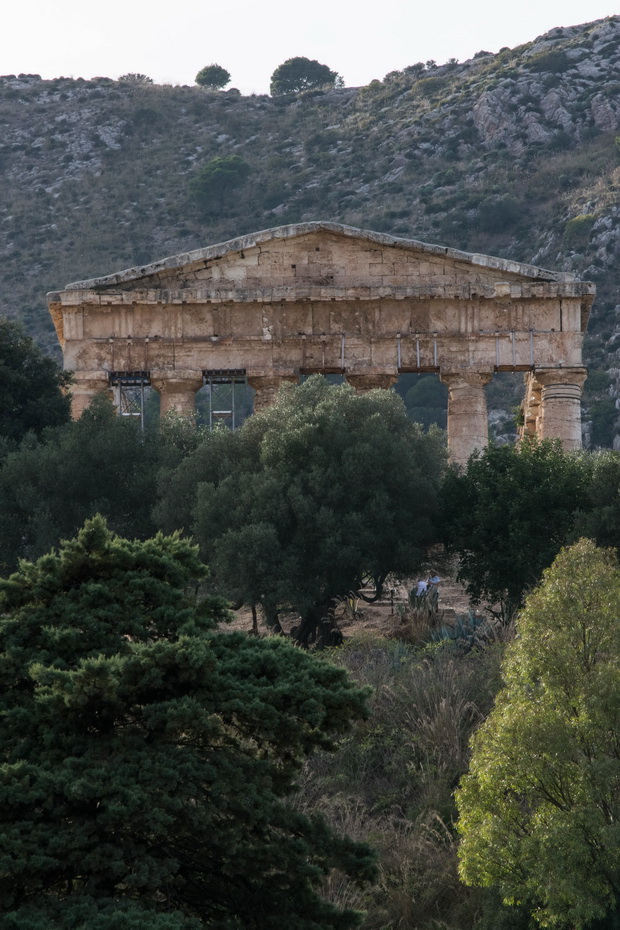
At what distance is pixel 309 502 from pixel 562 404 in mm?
9980

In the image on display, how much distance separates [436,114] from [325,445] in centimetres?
5278

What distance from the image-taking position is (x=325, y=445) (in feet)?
80.4

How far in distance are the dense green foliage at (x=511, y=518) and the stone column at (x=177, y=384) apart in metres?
8.61

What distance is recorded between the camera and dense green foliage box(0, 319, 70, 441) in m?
27.8

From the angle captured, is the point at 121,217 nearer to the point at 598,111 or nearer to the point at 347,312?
the point at 598,111

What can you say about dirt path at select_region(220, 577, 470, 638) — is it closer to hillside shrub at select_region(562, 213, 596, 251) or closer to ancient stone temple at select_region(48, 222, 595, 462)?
ancient stone temple at select_region(48, 222, 595, 462)

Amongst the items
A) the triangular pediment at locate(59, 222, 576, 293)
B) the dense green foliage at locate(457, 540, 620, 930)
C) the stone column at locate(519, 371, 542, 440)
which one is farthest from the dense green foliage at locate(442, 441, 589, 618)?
the dense green foliage at locate(457, 540, 620, 930)

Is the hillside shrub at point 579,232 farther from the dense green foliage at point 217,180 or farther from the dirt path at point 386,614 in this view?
the dirt path at point 386,614

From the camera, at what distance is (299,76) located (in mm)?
93062

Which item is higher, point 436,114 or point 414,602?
point 436,114

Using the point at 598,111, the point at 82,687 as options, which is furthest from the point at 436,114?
the point at 82,687

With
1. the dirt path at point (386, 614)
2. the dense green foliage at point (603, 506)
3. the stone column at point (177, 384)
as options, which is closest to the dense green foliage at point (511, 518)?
the dense green foliage at point (603, 506)

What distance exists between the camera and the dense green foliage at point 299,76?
303ft

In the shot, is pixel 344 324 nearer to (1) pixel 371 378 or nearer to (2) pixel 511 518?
(1) pixel 371 378
